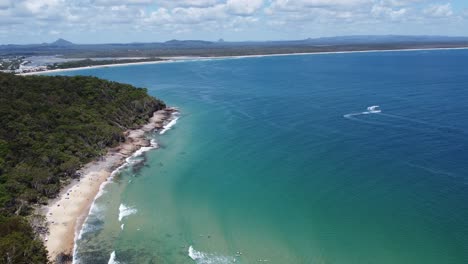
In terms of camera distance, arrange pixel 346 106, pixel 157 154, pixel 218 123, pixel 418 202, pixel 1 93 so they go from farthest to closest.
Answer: pixel 346 106 < pixel 218 123 < pixel 1 93 < pixel 157 154 < pixel 418 202

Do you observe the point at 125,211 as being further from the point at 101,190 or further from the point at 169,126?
the point at 169,126

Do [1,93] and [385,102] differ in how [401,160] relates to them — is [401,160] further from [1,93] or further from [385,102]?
[1,93]

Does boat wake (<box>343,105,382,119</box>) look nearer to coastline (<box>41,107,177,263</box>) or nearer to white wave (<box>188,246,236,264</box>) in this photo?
coastline (<box>41,107,177,263</box>)

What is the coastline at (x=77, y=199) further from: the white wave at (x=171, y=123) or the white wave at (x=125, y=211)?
the white wave at (x=171, y=123)

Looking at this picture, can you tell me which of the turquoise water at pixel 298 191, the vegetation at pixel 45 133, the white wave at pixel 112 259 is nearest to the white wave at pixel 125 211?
the turquoise water at pixel 298 191

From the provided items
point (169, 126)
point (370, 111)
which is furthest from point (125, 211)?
point (370, 111)

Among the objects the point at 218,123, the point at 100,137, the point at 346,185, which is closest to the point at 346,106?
the point at 218,123
